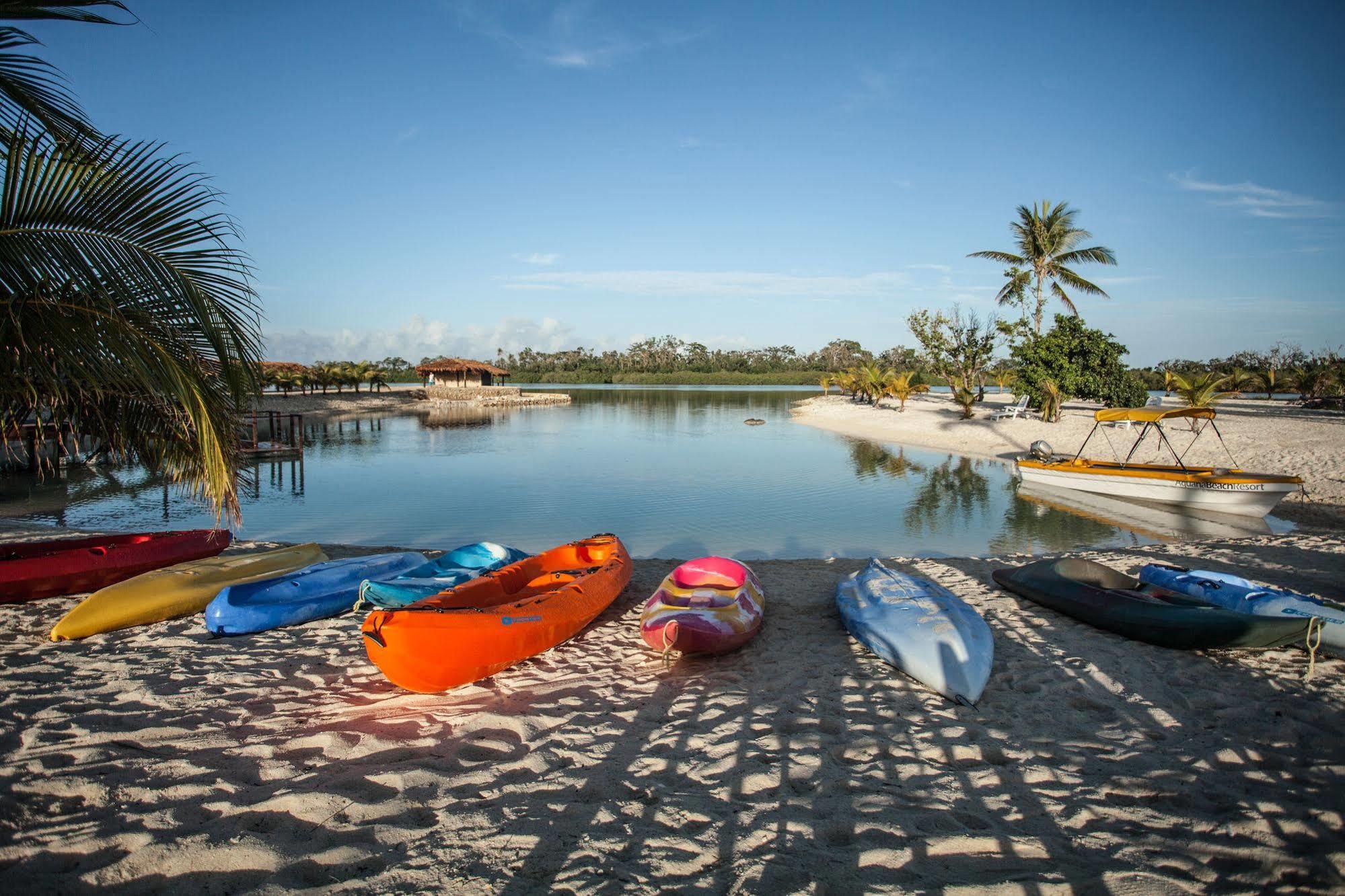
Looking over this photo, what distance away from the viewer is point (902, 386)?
3481 centimetres

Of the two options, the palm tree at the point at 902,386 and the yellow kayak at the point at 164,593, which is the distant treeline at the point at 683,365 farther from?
the yellow kayak at the point at 164,593

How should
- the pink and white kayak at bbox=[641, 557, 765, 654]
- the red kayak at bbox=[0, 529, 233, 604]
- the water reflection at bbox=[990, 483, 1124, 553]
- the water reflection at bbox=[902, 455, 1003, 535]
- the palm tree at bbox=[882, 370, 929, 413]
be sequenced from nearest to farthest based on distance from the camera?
1. the pink and white kayak at bbox=[641, 557, 765, 654]
2. the red kayak at bbox=[0, 529, 233, 604]
3. the water reflection at bbox=[990, 483, 1124, 553]
4. the water reflection at bbox=[902, 455, 1003, 535]
5. the palm tree at bbox=[882, 370, 929, 413]

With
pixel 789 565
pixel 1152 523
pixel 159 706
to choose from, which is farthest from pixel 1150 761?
pixel 1152 523

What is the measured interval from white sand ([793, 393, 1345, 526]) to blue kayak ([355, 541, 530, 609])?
1400cm

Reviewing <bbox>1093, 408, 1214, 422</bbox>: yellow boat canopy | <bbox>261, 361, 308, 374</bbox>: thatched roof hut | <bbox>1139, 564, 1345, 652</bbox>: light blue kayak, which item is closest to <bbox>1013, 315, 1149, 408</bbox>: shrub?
<bbox>1093, 408, 1214, 422</bbox>: yellow boat canopy

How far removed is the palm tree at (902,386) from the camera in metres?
34.9

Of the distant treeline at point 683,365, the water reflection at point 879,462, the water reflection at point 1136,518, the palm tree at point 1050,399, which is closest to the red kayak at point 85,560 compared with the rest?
the water reflection at point 1136,518

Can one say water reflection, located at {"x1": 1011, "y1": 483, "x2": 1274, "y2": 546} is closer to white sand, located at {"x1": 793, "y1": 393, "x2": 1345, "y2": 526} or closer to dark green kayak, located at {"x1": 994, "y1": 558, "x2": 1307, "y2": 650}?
white sand, located at {"x1": 793, "y1": 393, "x2": 1345, "y2": 526}

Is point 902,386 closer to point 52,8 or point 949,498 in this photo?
point 949,498

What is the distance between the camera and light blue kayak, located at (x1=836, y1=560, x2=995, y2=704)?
470 cm

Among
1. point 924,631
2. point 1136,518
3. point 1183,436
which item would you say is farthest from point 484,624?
point 1183,436

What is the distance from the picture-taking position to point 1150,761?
150 inches

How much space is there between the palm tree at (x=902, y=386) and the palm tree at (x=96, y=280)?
34.2 meters

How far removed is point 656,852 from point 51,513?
14.4 m
